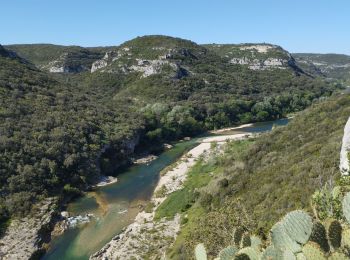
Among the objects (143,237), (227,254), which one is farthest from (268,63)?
(227,254)

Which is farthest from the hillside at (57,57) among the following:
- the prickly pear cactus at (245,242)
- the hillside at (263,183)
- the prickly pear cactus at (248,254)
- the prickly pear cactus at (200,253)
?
the prickly pear cactus at (248,254)

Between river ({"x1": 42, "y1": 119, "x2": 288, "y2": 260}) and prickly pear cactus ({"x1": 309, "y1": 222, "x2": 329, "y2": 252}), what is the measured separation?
28941mm

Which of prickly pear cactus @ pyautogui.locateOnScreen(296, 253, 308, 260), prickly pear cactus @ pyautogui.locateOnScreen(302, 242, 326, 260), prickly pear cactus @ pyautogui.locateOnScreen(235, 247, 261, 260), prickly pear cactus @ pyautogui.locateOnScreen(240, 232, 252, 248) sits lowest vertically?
prickly pear cactus @ pyautogui.locateOnScreen(240, 232, 252, 248)

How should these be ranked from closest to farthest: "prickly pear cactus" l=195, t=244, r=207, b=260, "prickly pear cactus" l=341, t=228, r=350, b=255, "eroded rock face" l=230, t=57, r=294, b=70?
"prickly pear cactus" l=341, t=228, r=350, b=255 < "prickly pear cactus" l=195, t=244, r=207, b=260 < "eroded rock face" l=230, t=57, r=294, b=70

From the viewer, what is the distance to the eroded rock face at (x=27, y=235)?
109 ft

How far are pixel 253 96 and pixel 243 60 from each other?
5870 centimetres

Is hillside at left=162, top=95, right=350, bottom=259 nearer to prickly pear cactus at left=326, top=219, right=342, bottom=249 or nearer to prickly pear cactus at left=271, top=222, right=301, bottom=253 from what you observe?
prickly pear cactus at left=271, top=222, right=301, bottom=253

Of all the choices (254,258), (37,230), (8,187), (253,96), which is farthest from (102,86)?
(254,258)

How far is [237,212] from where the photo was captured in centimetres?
1969

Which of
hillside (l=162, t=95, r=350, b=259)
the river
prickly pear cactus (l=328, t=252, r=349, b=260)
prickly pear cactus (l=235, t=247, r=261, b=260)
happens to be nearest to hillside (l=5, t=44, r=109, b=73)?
the river

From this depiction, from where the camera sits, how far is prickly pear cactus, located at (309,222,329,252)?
6469 mm

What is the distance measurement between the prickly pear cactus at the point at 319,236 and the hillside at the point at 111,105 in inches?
1501

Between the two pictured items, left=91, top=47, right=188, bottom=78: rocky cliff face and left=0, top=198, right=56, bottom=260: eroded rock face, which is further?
left=91, top=47, right=188, bottom=78: rocky cliff face

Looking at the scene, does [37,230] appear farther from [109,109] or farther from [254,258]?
[109,109]
